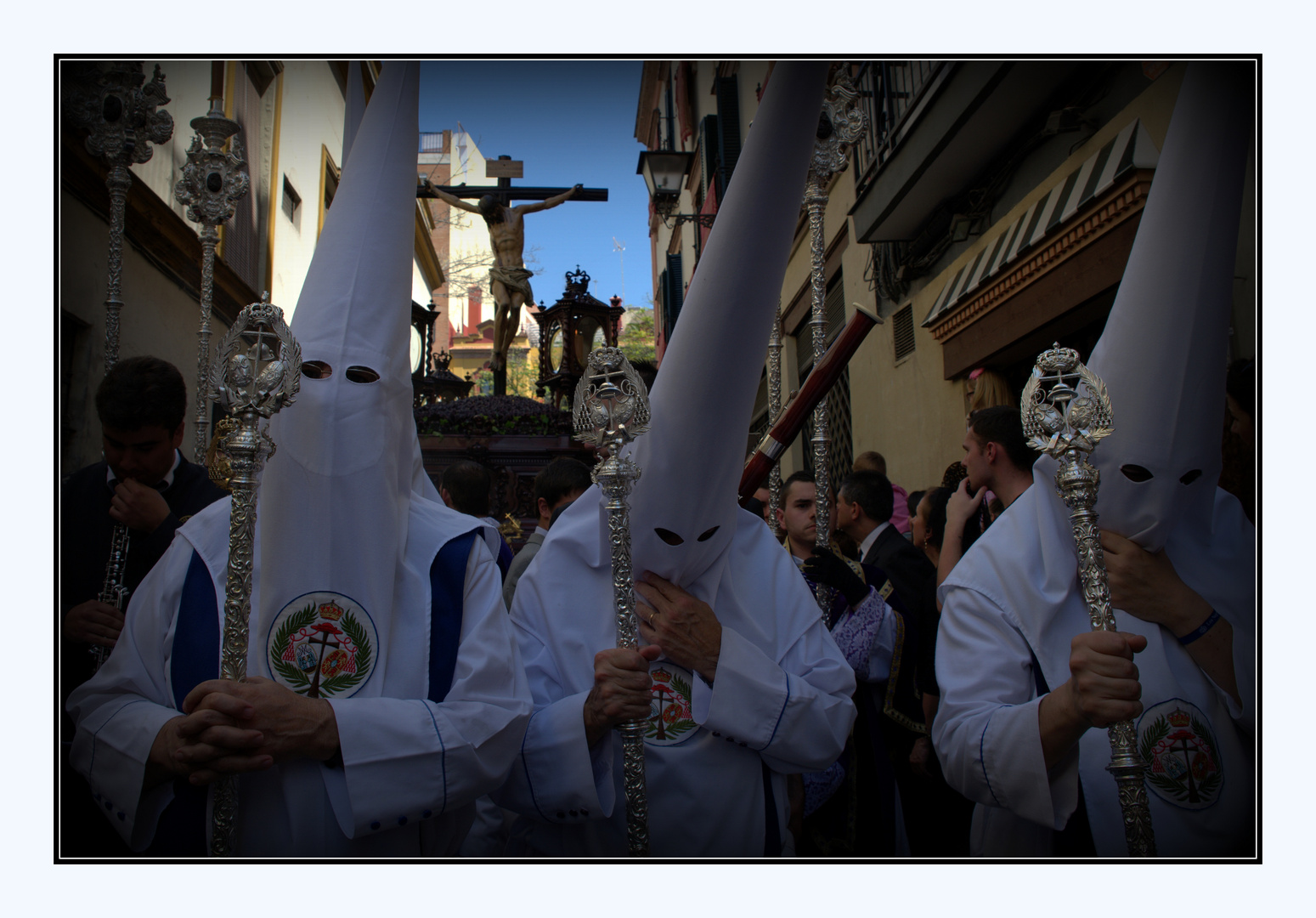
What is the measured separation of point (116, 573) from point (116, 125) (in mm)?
1538

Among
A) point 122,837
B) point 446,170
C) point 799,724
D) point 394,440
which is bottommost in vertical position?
point 122,837

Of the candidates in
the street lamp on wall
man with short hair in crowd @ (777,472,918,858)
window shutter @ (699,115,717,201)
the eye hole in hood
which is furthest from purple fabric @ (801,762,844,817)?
window shutter @ (699,115,717,201)

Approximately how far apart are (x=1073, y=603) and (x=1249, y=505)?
0.60 meters

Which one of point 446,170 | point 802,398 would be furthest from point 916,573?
point 446,170

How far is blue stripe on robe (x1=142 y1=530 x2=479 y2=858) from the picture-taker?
1.71 meters

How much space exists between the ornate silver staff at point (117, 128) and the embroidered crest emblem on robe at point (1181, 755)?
306 cm

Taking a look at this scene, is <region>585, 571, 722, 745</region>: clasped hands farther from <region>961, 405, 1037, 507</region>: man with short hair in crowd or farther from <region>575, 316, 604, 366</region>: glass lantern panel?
<region>575, 316, 604, 366</region>: glass lantern panel

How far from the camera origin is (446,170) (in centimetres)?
664

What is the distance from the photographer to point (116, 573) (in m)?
2.18

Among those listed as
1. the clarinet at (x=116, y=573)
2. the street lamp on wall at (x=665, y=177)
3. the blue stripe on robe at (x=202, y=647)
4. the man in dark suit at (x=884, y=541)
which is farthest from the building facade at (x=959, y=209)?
the clarinet at (x=116, y=573)

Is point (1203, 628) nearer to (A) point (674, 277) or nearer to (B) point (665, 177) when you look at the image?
(B) point (665, 177)

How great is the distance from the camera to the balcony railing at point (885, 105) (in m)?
5.89

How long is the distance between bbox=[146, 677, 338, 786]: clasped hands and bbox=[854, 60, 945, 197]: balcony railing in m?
5.39

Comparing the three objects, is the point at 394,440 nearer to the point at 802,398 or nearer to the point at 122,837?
the point at 122,837
